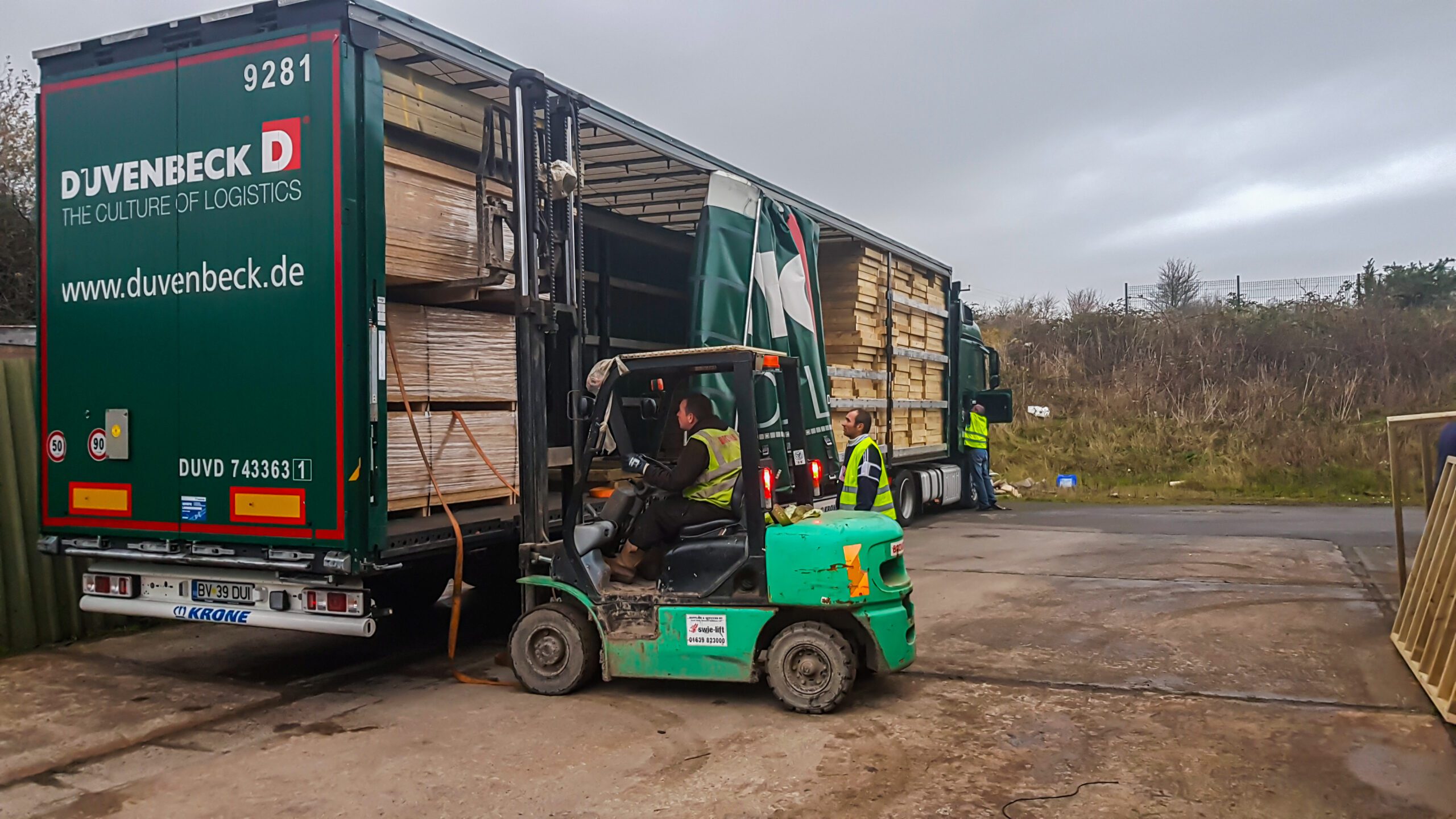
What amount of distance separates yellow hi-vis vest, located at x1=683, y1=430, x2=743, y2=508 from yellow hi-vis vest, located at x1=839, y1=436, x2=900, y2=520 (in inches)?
99.4

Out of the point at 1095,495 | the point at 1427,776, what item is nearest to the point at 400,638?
the point at 1427,776

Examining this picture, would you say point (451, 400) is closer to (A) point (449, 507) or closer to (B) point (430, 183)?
(A) point (449, 507)

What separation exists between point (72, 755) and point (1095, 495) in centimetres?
1772

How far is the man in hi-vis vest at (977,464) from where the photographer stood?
17478 mm

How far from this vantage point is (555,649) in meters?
6.29

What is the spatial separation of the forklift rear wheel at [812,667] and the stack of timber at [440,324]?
2.46m

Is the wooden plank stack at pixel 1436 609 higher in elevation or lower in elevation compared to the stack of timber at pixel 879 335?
lower

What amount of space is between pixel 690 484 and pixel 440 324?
2029 mm

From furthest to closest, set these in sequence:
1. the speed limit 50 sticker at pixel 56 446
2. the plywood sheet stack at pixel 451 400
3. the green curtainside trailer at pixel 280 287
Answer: the speed limit 50 sticker at pixel 56 446
the plywood sheet stack at pixel 451 400
the green curtainside trailer at pixel 280 287

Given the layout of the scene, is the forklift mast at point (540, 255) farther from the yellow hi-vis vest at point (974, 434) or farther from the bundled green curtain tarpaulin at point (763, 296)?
the yellow hi-vis vest at point (974, 434)

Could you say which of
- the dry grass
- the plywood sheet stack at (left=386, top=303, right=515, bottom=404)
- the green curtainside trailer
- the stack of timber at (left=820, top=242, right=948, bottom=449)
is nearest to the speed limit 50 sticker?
the green curtainside trailer

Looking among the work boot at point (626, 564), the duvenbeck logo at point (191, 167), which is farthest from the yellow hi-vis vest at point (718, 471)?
A: the duvenbeck logo at point (191, 167)

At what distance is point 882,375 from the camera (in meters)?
13.4

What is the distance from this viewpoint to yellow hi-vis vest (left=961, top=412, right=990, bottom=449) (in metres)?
17.4
